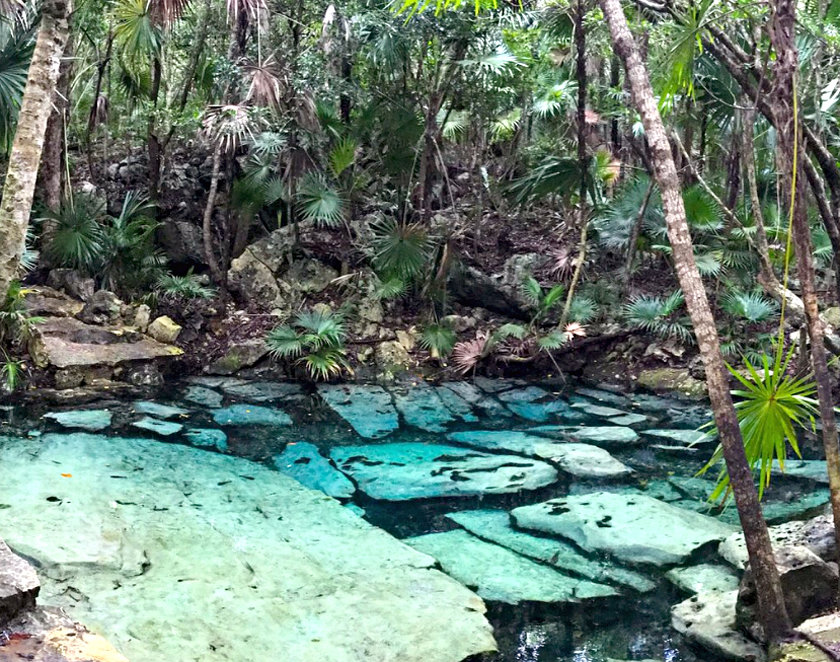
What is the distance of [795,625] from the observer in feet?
11.1

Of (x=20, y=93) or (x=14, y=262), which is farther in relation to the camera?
(x=20, y=93)

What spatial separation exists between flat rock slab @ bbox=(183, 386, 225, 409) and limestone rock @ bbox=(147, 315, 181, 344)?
1.27 m

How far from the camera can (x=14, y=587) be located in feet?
8.28

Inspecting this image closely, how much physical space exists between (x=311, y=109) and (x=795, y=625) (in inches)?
328

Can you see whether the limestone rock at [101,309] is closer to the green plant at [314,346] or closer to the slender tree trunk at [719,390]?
the green plant at [314,346]

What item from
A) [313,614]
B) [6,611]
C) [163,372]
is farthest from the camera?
[163,372]

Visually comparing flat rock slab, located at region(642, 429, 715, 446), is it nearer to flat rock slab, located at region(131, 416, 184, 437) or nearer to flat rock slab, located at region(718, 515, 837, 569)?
flat rock slab, located at region(718, 515, 837, 569)

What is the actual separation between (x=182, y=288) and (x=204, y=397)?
2.47 metres

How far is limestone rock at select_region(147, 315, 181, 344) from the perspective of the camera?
9906mm

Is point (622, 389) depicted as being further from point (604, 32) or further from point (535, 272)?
point (604, 32)

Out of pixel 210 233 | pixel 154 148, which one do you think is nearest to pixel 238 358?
pixel 210 233

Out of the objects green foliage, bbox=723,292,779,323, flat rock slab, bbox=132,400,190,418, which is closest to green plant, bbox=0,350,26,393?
flat rock slab, bbox=132,400,190,418

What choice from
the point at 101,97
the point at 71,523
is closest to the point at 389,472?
the point at 71,523

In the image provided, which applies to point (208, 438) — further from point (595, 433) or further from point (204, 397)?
point (595, 433)
